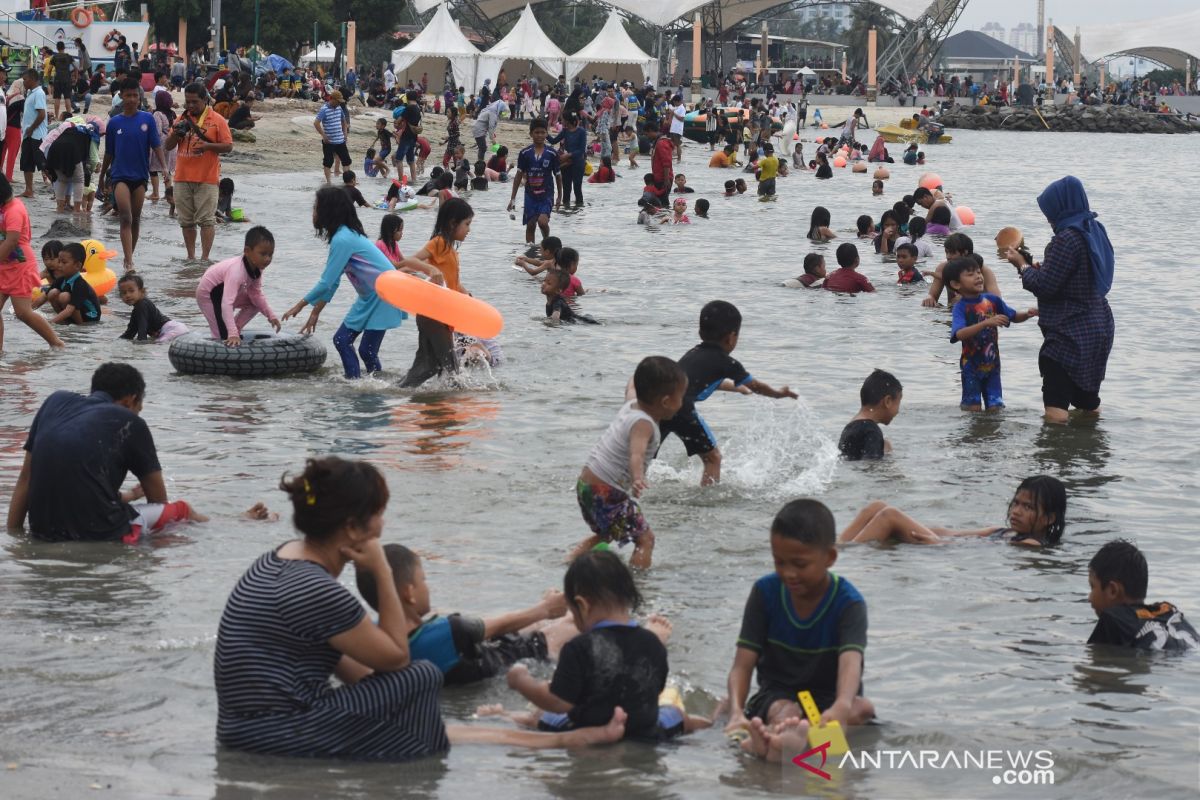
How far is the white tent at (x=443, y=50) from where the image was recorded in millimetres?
72062

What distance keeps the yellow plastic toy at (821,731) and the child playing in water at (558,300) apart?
1108 cm

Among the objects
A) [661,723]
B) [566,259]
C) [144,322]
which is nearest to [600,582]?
[661,723]

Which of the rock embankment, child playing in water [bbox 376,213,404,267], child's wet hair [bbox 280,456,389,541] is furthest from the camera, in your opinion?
the rock embankment

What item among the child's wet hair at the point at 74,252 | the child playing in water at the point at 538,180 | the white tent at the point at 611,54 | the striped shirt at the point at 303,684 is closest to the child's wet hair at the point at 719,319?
the striped shirt at the point at 303,684

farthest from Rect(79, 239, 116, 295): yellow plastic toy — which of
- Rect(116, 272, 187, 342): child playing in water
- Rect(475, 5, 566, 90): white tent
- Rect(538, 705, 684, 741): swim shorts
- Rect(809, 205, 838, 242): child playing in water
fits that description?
Rect(475, 5, 566, 90): white tent

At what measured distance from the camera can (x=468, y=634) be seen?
5.96 metres

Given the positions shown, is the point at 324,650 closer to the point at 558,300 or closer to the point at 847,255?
the point at 558,300

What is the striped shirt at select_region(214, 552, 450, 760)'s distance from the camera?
4738 mm

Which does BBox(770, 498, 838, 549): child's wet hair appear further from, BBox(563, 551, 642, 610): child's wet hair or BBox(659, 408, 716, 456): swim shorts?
BBox(659, 408, 716, 456): swim shorts

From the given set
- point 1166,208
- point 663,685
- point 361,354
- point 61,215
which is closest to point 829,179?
point 1166,208

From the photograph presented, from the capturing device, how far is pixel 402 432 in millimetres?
10859

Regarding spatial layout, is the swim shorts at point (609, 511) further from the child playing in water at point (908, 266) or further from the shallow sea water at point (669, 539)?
the child playing in water at point (908, 266)

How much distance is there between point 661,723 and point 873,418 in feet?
15.8

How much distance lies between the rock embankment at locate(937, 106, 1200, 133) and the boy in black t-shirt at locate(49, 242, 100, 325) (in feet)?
260
